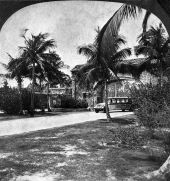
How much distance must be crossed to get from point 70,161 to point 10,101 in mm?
20952

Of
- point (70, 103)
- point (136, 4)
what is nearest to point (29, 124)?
point (136, 4)

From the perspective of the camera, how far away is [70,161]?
759 centimetres

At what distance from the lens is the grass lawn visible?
20.4 ft

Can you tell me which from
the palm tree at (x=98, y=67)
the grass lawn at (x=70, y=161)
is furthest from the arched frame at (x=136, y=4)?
the palm tree at (x=98, y=67)

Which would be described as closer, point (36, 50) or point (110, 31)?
point (110, 31)

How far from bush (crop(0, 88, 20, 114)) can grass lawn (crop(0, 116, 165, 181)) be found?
17.1 metres

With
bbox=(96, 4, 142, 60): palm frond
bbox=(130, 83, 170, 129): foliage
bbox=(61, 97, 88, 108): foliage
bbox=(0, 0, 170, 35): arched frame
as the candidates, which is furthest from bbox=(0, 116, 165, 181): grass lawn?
bbox=(61, 97, 88, 108): foliage

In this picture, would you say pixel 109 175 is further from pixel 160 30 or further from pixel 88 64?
pixel 160 30

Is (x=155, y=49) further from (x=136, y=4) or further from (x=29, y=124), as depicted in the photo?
(x=136, y=4)

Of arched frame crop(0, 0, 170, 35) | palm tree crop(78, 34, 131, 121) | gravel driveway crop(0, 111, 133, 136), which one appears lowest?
gravel driveway crop(0, 111, 133, 136)

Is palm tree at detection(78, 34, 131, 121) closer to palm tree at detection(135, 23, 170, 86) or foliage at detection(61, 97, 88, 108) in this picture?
palm tree at detection(135, 23, 170, 86)

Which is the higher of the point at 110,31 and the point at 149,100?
the point at 110,31

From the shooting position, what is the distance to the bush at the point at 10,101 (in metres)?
27.5

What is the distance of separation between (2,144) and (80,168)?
4.33 m
